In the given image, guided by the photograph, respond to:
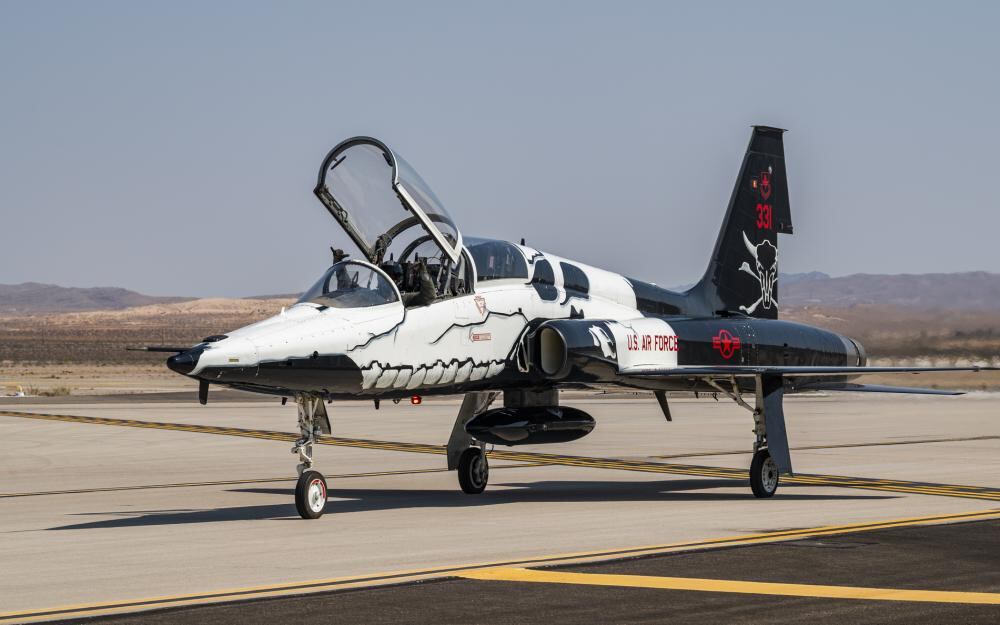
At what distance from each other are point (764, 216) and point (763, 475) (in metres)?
6.20

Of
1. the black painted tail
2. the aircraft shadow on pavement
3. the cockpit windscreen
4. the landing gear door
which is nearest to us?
the cockpit windscreen

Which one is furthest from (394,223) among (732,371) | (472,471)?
(732,371)

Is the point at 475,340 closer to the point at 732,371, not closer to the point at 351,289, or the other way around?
the point at 351,289

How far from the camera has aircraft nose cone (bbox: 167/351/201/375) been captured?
1373cm

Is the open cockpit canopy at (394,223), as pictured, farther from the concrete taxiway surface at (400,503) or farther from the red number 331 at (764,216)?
the red number 331 at (764,216)

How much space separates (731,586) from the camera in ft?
35.9

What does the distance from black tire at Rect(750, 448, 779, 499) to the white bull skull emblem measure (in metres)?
4.65

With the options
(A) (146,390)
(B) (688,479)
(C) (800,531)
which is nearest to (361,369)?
(C) (800,531)

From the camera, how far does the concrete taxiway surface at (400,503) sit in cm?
1176

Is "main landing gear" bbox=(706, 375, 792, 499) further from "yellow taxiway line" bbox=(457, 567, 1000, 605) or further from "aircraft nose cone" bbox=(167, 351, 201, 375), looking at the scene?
"aircraft nose cone" bbox=(167, 351, 201, 375)

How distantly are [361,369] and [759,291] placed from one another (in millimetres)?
9777

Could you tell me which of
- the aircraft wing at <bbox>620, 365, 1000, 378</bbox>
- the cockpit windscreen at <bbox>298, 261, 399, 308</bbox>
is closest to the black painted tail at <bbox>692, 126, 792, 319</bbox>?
the aircraft wing at <bbox>620, 365, 1000, 378</bbox>

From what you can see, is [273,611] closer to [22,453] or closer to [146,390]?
[22,453]

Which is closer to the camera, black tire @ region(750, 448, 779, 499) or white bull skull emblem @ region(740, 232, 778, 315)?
black tire @ region(750, 448, 779, 499)
